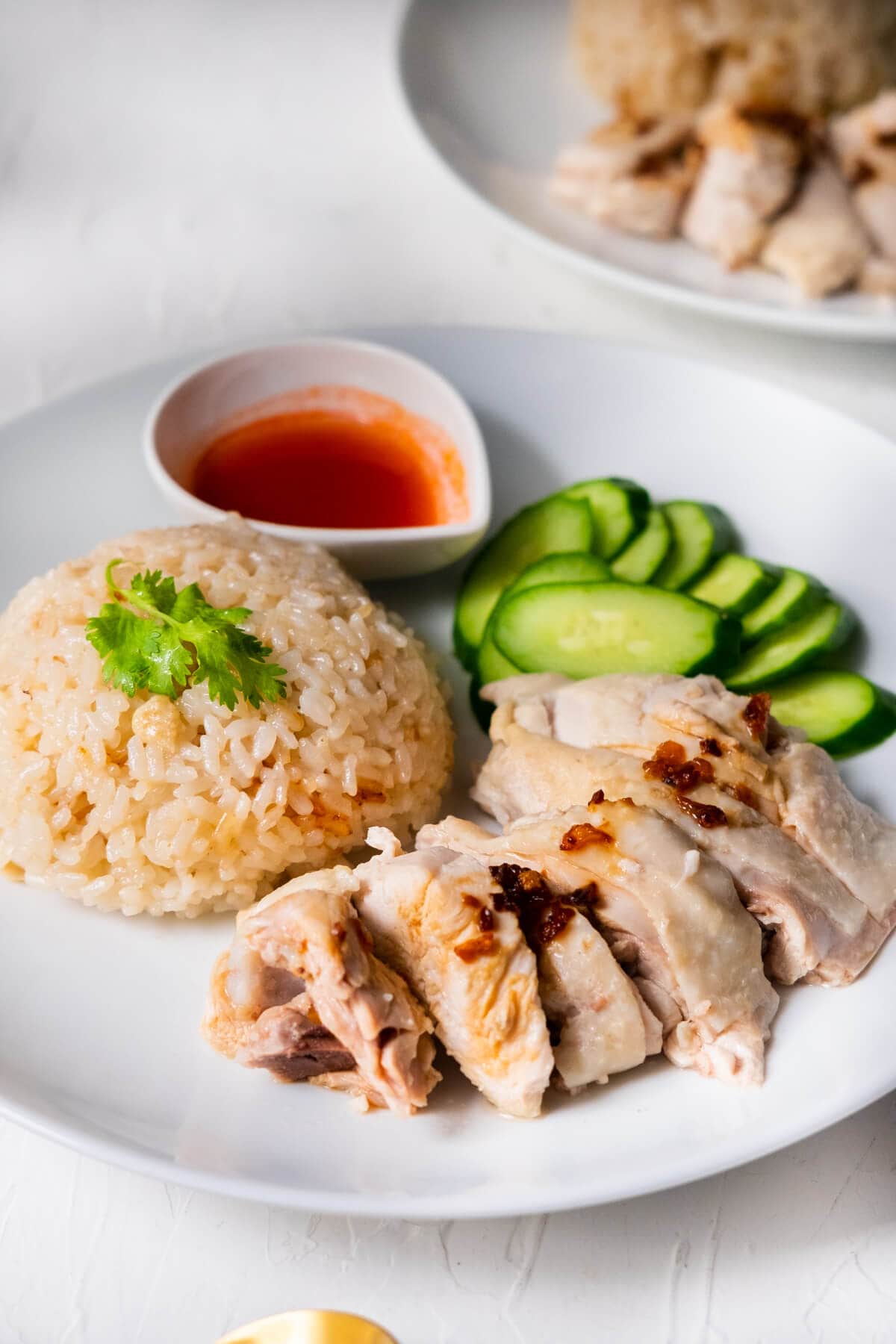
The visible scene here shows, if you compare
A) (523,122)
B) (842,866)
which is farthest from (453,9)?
(842,866)

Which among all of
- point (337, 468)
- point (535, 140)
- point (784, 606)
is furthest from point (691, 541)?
point (535, 140)

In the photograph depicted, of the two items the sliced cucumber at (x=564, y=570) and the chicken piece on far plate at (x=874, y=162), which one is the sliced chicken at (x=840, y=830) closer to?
the sliced cucumber at (x=564, y=570)

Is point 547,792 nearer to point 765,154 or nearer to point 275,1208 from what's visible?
point 275,1208

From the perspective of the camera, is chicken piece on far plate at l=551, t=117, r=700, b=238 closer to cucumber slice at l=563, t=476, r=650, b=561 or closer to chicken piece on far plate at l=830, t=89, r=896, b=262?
chicken piece on far plate at l=830, t=89, r=896, b=262

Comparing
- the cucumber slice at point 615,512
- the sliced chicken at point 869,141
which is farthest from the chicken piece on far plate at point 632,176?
the cucumber slice at point 615,512

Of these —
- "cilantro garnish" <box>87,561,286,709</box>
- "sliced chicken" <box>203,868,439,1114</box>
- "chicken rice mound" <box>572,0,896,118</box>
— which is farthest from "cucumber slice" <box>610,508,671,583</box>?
"chicken rice mound" <box>572,0,896,118</box>

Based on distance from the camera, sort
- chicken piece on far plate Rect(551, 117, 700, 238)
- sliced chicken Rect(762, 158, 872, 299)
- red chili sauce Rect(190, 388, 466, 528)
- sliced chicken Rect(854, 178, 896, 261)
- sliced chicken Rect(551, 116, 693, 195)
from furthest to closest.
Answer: sliced chicken Rect(551, 116, 693, 195), chicken piece on far plate Rect(551, 117, 700, 238), sliced chicken Rect(854, 178, 896, 261), sliced chicken Rect(762, 158, 872, 299), red chili sauce Rect(190, 388, 466, 528)
